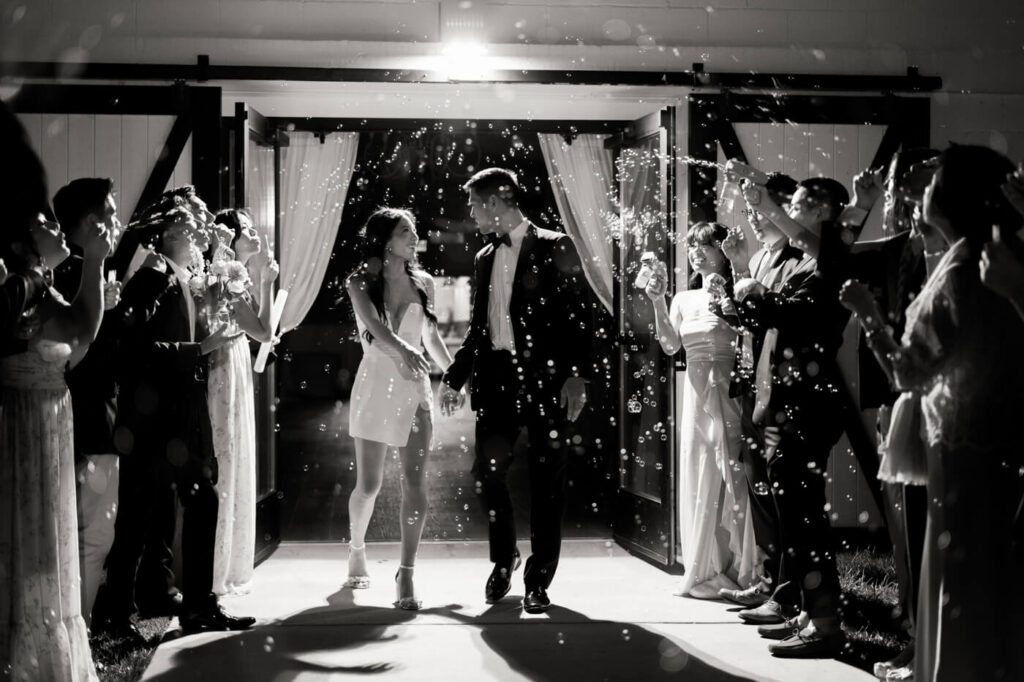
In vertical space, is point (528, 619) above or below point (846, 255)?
below

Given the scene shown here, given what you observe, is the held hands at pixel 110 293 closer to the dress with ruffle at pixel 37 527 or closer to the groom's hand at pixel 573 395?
the dress with ruffle at pixel 37 527

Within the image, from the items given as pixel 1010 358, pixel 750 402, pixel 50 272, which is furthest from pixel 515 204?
pixel 1010 358

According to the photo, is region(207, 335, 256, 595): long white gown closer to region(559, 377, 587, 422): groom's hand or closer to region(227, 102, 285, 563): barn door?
region(227, 102, 285, 563): barn door

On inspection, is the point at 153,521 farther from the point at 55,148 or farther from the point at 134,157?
the point at 55,148

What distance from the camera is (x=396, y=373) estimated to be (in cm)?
521

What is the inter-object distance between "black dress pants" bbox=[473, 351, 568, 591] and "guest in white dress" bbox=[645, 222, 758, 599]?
765 millimetres

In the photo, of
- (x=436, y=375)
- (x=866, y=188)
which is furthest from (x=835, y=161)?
(x=436, y=375)

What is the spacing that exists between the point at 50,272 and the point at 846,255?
2.74 meters

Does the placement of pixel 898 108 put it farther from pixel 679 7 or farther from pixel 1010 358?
pixel 1010 358

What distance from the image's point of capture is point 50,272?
314 cm

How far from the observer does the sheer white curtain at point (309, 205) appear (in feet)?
24.8

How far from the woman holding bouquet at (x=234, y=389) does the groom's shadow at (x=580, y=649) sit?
3.94 ft

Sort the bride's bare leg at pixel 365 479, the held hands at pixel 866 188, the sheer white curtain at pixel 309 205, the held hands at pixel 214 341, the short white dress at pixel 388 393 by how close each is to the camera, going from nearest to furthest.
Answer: the held hands at pixel 866 188 < the held hands at pixel 214 341 < the short white dress at pixel 388 393 < the bride's bare leg at pixel 365 479 < the sheer white curtain at pixel 309 205

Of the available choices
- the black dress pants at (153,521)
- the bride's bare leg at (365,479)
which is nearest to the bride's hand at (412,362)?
the bride's bare leg at (365,479)
